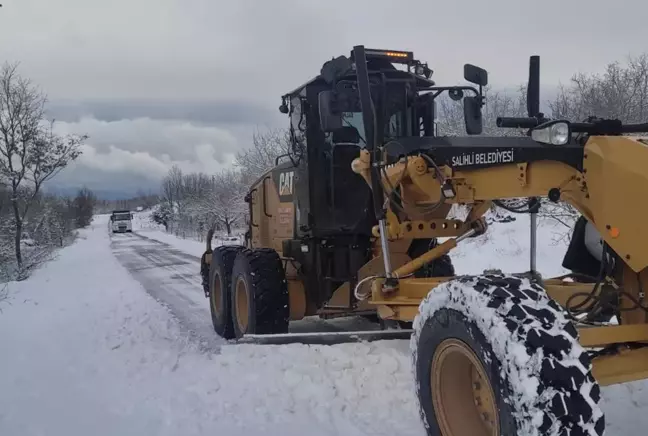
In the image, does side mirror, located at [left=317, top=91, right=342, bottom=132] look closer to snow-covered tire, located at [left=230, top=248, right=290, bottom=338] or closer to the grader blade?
the grader blade

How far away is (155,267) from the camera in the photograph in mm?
19266

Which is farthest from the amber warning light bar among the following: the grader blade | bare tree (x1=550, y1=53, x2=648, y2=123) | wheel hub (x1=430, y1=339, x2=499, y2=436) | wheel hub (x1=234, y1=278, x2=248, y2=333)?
bare tree (x1=550, y1=53, x2=648, y2=123)

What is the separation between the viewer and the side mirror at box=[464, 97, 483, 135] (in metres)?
5.33

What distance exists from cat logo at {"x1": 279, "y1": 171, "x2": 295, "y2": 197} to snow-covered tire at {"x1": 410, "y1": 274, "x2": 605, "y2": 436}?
4.33 metres

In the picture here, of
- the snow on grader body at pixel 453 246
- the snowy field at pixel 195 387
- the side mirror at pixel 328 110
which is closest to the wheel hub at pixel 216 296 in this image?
the snowy field at pixel 195 387

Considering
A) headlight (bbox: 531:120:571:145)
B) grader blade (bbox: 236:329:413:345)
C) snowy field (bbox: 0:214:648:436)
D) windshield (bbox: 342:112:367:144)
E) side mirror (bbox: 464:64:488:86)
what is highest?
side mirror (bbox: 464:64:488:86)

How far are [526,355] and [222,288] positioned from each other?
6.17 m

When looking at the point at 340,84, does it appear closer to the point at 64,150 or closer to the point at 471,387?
the point at 471,387

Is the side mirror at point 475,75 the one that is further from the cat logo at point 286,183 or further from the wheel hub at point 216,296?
the wheel hub at point 216,296

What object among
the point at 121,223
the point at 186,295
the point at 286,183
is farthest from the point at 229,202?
the point at 286,183

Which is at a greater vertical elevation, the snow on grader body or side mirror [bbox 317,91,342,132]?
side mirror [bbox 317,91,342,132]

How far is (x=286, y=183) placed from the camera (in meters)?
7.62

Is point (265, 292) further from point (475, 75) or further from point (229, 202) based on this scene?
point (229, 202)

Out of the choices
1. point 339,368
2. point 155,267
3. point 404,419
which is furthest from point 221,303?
point 155,267
